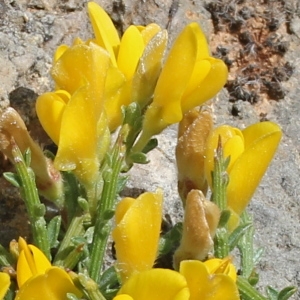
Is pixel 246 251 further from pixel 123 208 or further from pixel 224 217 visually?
pixel 123 208

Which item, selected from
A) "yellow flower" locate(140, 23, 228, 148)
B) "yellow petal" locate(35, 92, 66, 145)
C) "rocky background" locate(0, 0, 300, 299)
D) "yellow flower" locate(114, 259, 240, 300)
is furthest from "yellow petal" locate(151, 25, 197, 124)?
"yellow flower" locate(114, 259, 240, 300)

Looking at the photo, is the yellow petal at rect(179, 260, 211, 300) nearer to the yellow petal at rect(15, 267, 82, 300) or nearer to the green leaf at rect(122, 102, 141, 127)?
the yellow petal at rect(15, 267, 82, 300)

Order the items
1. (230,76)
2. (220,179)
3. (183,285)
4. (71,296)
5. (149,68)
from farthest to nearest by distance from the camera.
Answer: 1. (230,76)
2. (149,68)
3. (220,179)
4. (71,296)
5. (183,285)

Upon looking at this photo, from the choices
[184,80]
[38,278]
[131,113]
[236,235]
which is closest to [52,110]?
[131,113]

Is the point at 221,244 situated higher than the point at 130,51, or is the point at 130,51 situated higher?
the point at 130,51

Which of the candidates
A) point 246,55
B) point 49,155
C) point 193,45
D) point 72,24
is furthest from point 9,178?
point 246,55

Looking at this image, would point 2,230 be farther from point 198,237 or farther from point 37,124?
point 198,237
